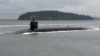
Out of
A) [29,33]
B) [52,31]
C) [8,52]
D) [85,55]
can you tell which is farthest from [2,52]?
[52,31]

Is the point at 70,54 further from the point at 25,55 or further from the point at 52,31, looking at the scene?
the point at 52,31

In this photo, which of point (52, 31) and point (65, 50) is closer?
point (65, 50)

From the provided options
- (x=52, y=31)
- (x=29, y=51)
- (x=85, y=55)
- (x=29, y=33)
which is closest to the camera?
(x=85, y=55)

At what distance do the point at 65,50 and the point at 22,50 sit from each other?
597 cm

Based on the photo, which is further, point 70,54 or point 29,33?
point 29,33

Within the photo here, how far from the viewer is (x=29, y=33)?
52719 millimetres

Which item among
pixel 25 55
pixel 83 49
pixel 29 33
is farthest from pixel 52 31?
pixel 25 55

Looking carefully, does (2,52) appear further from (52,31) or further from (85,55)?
(52,31)

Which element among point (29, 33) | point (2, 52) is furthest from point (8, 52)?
point (29, 33)

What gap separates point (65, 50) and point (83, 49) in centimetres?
263

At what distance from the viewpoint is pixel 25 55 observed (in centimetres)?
3058

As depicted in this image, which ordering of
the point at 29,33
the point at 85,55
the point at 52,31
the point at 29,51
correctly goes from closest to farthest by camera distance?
1. the point at 85,55
2. the point at 29,51
3. the point at 29,33
4. the point at 52,31

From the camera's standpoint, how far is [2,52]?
3212 cm

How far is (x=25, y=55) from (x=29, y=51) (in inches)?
107
